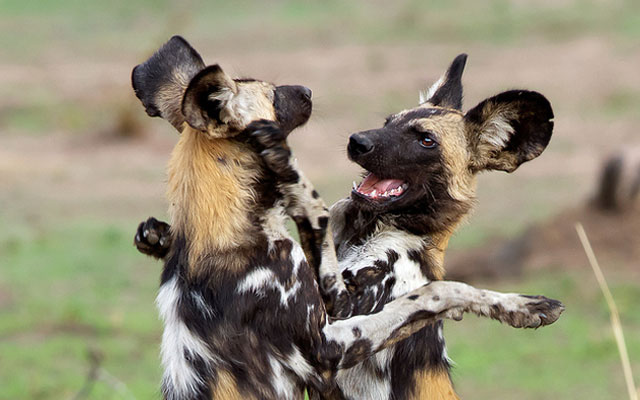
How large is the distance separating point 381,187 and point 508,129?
606 mm

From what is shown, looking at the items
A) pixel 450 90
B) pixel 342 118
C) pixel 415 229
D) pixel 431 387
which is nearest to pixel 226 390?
pixel 431 387

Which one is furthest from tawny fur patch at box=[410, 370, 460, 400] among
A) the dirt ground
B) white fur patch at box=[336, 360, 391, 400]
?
the dirt ground

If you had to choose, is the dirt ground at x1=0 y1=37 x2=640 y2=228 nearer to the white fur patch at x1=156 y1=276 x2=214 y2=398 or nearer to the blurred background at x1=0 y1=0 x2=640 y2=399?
the blurred background at x1=0 y1=0 x2=640 y2=399

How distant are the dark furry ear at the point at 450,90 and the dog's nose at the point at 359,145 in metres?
0.73

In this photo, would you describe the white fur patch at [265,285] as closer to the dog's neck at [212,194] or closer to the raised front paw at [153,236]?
the dog's neck at [212,194]

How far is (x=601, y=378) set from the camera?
336 inches

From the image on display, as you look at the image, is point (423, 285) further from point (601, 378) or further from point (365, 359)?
point (601, 378)

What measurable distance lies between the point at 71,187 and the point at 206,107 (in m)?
11.5

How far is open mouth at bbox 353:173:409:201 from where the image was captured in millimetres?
4270

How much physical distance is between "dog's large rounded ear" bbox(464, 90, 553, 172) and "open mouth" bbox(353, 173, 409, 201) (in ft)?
1.33

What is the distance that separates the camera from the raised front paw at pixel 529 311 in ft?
12.6

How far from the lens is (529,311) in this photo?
388 cm

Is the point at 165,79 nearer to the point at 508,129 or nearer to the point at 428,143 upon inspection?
the point at 428,143

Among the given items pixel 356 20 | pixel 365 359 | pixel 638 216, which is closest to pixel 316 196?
pixel 365 359
